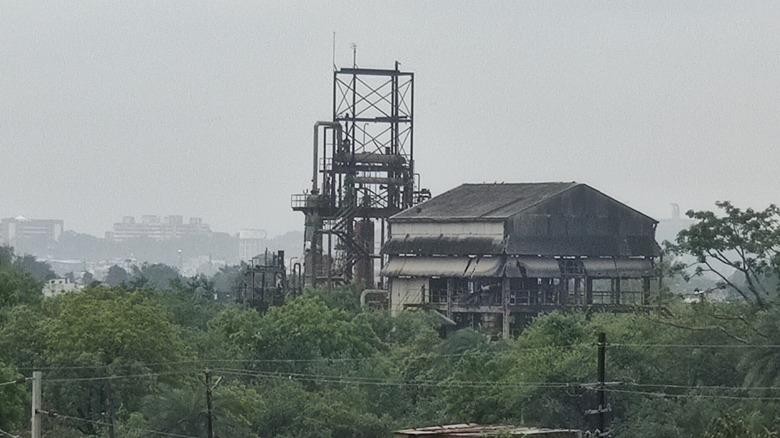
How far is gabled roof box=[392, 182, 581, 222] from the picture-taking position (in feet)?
282

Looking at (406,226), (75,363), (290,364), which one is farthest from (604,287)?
(75,363)

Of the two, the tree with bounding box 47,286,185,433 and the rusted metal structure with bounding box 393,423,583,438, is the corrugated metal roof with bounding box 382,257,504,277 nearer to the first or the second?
the tree with bounding box 47,286,185,433

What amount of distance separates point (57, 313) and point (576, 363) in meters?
19.2

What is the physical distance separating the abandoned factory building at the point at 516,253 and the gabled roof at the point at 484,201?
0.07 m

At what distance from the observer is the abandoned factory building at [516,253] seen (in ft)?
275

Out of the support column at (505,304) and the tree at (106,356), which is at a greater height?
the support column at (505,304)

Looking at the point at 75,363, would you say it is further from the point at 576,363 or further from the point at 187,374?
the point at 576,363

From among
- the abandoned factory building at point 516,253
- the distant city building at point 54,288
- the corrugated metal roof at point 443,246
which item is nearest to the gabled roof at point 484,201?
the abandoned factory building at point 516,253

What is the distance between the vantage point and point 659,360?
61156 millimetres

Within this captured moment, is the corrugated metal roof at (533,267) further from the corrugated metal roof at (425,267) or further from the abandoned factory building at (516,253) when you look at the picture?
the corrugated metal roof at (425,267)

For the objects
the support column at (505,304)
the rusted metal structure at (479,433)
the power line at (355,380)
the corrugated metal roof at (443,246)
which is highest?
the corrugated metal roof at (443,246)

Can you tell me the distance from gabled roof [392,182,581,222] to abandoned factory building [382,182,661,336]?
0.24 feet

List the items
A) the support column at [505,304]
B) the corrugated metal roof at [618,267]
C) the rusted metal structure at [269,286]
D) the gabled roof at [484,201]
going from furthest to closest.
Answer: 1. the rusted metal structure at [269,286]
2. the corrugated metal roof at [618,267]
3. the gabled roof at [484,201]
4. the support column at [505,304]

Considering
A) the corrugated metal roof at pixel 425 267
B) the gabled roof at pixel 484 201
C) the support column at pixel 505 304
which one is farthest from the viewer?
the gabled roof at pixel 484 201
